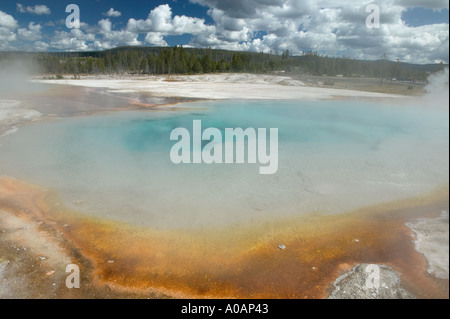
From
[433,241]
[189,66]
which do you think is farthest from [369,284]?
[189,66]

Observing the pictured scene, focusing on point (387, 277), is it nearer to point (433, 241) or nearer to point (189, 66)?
point (433, 241)

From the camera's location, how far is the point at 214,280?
12.4ft

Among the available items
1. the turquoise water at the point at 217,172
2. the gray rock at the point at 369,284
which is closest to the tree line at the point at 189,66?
the turquoise water at the point at 217,172

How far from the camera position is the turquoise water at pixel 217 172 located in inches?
222

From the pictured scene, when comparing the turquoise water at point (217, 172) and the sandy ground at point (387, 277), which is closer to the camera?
the sandy ground at point (387, 277)

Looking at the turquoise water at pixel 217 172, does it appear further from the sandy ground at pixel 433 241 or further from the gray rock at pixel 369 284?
the gray rock at pixel 369 284

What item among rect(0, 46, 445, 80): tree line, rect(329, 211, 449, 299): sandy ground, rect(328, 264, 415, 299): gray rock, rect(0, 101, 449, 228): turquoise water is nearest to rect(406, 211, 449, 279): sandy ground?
rect(329, 211, 449, 299): sandy ground

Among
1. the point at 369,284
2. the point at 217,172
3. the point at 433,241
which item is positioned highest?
the point at 217,172

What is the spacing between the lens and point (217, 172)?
7578mm

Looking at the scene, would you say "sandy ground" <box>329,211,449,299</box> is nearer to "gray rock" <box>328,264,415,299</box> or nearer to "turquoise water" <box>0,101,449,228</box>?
"gray rock" <box>328,264,415,299</box>
